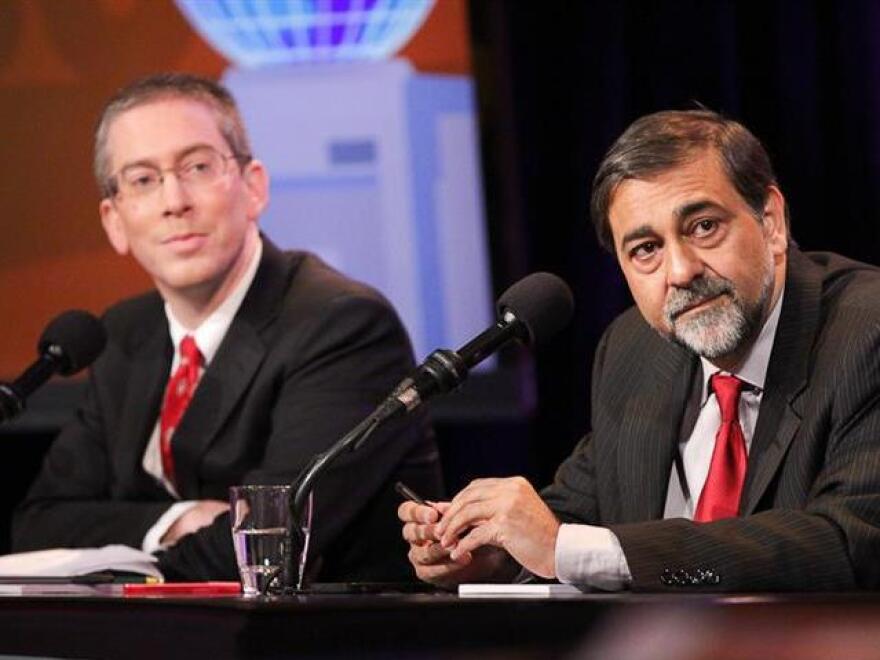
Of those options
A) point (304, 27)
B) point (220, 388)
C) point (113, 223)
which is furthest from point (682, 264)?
point (304, 27)

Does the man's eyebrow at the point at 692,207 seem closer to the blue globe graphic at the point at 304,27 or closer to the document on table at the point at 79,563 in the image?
the document on table at the point at 79,563

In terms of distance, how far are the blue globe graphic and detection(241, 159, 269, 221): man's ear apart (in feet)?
3.75

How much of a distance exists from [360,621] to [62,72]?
3.77 meters

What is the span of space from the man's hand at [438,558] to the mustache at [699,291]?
544mm

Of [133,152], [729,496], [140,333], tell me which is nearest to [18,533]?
[140,333]

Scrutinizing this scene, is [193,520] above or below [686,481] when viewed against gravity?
below

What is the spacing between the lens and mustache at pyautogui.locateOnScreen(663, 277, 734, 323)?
3047 mm

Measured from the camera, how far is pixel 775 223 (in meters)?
3.15

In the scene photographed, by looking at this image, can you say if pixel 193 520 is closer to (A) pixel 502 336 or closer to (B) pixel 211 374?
(B) pixel 211 374

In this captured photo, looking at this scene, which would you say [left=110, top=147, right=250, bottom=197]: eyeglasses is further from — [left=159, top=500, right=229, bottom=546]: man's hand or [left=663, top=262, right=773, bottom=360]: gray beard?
[left=663, top=262, right=773, bottom=360]: gray beard

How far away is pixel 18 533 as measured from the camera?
4.39 m

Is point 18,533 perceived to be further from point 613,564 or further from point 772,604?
point 772,604

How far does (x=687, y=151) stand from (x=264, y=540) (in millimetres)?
1010

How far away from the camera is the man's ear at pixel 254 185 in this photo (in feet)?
14.3
